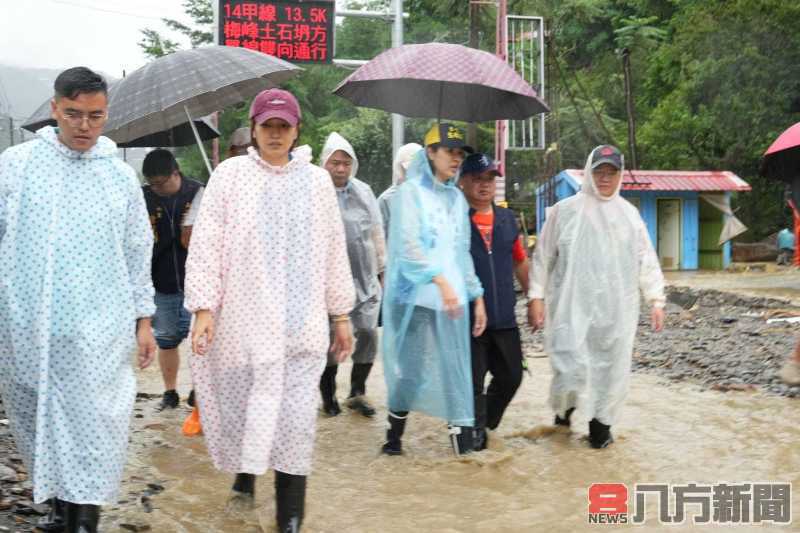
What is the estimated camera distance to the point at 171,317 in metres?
6.54

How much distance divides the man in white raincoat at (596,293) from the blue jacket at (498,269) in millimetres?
244

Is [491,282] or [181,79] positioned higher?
[181,79]

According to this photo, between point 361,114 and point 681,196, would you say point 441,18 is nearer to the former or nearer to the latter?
point 361,114

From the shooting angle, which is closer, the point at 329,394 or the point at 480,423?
the point at 480,423

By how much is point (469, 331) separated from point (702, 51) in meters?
27.5

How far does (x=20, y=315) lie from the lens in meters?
3.65

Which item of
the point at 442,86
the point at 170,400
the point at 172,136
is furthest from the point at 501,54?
the point at 170,400

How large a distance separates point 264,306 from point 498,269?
198 cm

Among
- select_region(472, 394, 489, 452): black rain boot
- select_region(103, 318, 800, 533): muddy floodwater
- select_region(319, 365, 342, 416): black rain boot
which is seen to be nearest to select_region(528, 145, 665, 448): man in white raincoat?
select_region(103, 318, 800, 533): muddy floodwater

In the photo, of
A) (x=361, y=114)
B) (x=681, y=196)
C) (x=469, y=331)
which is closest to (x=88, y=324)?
(x=469, y=331)

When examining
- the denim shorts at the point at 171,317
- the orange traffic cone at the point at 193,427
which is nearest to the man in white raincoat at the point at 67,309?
the orange traffic cone at the point at 193,427

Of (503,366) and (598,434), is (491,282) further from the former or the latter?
(598,434)

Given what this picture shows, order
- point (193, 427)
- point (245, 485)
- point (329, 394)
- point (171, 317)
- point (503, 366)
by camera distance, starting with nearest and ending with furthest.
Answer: point (245, 485) → point (503, 366) → point (193, 427) → point (171, 317) → point (329, 394)

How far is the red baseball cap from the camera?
4082 millimetres
